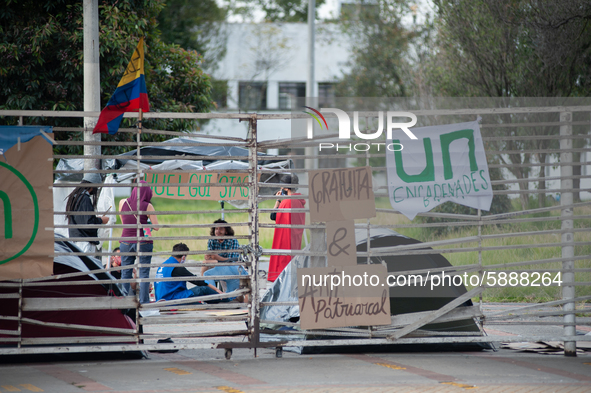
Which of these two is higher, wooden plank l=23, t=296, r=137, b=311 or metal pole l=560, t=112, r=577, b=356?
metal pole l=560, t=112, r=577, b=356

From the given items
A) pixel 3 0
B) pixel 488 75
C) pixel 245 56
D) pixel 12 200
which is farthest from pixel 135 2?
pixel 245 56

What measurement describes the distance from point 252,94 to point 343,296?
31135mm

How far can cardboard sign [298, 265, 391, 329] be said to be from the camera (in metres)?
5.95

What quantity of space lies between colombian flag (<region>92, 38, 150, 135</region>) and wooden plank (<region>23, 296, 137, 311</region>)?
5.34 feet

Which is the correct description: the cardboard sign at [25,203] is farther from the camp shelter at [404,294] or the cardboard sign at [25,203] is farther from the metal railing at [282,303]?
the camp shelter at [404,294]

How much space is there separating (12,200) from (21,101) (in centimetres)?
498

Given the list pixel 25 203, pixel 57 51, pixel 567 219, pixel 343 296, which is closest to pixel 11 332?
pixel 25 203

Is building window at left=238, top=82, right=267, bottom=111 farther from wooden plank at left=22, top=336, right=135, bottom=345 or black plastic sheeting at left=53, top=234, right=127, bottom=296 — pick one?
wooden plank at left=22, top=336, right=135, bottom=345

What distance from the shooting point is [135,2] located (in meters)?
10.7

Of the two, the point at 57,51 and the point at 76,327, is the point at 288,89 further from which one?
the point at 76,327

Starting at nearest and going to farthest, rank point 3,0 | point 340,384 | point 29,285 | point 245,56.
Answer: point 340,384
point 29,285
point 3,0
point 245,56

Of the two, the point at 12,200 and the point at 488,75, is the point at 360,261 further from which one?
the point at 488,75

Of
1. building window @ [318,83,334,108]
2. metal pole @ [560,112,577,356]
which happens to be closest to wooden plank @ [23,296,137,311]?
metal pole @ [560,112,577,356]

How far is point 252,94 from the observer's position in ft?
119
